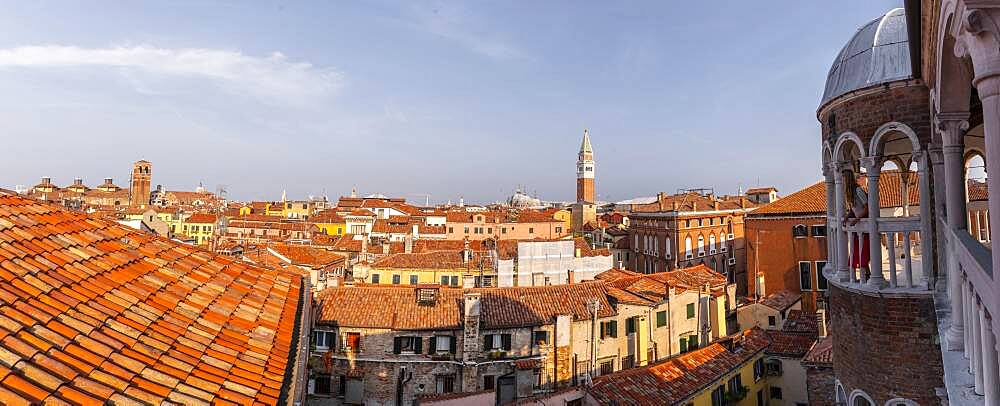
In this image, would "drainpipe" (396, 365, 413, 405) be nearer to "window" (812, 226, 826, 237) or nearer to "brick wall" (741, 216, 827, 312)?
A: "brick wall" (741, 216, 827, 312)

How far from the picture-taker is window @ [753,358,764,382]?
68.8ft

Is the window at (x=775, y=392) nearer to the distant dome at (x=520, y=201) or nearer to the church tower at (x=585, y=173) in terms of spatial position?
the church tower at (x=585, y=173)

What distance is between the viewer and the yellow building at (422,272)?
3691cm

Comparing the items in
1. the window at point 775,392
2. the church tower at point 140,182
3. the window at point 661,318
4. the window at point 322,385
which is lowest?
the window at point 775,392

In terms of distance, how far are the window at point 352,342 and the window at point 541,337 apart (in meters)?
6.98

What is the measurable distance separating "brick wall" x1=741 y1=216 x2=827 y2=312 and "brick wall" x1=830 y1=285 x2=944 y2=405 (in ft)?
88.8

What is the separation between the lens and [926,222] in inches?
262

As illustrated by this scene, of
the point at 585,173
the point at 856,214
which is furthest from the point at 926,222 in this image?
the point at 585,173

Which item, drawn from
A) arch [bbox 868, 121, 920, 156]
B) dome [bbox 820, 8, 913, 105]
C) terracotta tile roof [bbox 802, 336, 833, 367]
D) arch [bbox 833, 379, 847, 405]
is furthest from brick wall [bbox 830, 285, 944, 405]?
terracotta tile roof [bbox 802, 336, 833, 367]

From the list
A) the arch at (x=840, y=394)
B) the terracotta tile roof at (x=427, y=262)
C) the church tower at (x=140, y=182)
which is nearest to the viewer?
the arch at (x=840, y=394)

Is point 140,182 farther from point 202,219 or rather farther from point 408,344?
point 408,344

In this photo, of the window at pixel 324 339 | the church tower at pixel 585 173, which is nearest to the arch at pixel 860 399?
the window at pixel 324 339

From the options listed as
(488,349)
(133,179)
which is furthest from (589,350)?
(133,179)

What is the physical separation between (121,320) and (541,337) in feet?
59.0
